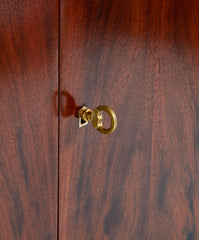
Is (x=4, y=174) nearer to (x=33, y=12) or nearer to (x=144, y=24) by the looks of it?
(x=33, y=12)

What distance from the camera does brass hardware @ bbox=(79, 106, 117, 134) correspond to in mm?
416

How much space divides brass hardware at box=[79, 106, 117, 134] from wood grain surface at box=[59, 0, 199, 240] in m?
0.01

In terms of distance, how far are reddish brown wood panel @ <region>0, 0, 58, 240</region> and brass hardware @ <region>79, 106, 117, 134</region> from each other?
0.05 metres

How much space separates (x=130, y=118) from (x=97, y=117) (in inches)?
4.4

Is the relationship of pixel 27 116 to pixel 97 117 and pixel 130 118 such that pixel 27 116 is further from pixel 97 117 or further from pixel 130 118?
pixel 130 118

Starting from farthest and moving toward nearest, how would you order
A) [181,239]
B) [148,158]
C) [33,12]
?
1. [181,239]
2. [148,158]
3. [33,12]

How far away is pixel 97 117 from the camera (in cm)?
42

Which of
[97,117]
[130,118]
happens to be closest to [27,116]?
[97,117]

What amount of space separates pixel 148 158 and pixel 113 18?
0.94 feet

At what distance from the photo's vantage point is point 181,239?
0.71m

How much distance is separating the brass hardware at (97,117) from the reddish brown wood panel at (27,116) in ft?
0.16

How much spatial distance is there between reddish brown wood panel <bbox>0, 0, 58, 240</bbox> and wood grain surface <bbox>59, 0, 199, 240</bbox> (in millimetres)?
20

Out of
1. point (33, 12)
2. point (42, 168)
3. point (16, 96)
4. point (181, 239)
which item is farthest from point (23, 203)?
point (181, 239)

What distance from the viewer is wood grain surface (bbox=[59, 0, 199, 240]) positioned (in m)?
0.42
